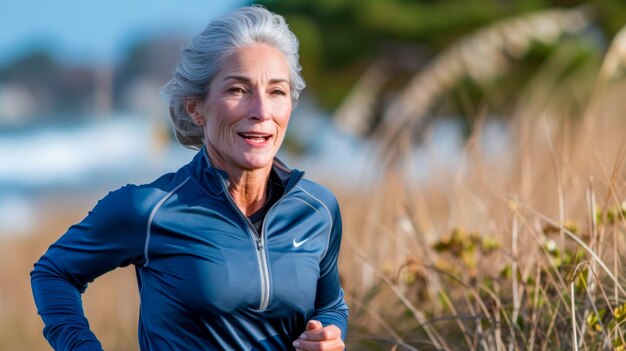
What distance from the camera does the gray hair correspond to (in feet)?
10.3

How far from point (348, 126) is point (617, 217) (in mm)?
15331

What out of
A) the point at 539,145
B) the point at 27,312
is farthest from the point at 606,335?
the point at 27,312

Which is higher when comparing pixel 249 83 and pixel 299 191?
pixel 249 83

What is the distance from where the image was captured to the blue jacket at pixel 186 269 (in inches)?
118

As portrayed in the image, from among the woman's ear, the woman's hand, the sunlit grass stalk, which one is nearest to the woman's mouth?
the woman's ear

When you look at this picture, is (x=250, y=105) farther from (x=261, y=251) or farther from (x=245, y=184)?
(x=261, y=251)

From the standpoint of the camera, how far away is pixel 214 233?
A: 120 inches

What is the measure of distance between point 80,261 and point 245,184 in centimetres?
49

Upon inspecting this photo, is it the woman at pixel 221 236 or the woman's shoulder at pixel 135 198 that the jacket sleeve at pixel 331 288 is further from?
the woman's shoulder at pixel 135 198

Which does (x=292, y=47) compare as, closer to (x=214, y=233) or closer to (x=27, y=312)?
(x=214, y=233)

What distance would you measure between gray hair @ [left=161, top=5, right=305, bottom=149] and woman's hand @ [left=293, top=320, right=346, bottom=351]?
72 cm

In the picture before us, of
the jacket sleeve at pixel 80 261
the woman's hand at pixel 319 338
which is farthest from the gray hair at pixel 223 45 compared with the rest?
the woman's hand at pixel 319 338

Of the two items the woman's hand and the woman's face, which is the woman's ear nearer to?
the woman's face

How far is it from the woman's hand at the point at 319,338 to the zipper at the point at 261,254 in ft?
0.42
